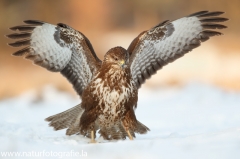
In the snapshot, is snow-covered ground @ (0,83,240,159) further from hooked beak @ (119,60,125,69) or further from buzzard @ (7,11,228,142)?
hooked beak @ (119,60,125,69)

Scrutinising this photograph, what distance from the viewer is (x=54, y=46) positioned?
31.1 ft

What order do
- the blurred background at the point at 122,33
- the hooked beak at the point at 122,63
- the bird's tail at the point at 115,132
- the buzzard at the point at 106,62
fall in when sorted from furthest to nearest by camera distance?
the blurred background at the point at 122,33, the bird's tail at the point at 115,132, the buzzard at the point at 106,62, the hooked beak at the point at 122,63

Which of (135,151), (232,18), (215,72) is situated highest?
(232,18)

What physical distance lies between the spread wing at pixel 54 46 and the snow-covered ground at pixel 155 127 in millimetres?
1010

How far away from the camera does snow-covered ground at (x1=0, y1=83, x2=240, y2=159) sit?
21.8ft

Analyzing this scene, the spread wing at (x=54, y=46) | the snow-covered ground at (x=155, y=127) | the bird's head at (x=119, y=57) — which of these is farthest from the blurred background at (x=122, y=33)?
the bird's head at (x=119, y=57)

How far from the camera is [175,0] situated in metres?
18.1

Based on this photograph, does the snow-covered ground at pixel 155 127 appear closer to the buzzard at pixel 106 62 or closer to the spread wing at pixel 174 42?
the buzzard at pixel 106 62

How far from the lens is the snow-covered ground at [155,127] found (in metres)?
6.63

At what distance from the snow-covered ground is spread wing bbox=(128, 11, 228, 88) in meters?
0.96

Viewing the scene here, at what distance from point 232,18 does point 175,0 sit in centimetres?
185

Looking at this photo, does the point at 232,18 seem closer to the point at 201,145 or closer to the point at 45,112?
the point at 45,112

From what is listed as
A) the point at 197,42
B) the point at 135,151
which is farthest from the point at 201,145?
Result: the point at 197,42

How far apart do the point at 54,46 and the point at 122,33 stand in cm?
715
